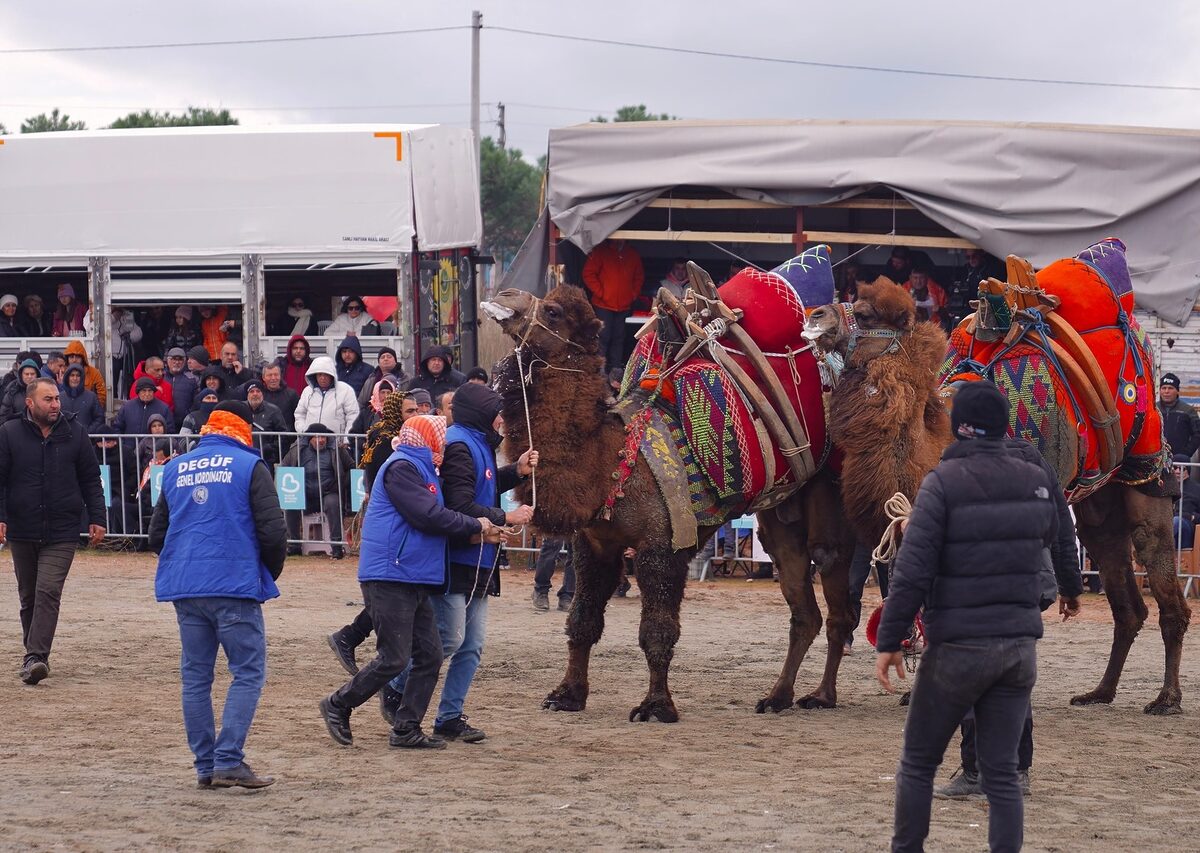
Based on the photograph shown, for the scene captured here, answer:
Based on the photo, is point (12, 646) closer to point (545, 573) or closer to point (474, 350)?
point (545, 573)

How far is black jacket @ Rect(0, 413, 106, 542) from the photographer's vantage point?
9859 millimetres

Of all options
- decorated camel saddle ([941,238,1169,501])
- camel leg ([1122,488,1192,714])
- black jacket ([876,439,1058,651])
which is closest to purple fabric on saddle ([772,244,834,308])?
decorated camel saddle ([941,238,1169,501])

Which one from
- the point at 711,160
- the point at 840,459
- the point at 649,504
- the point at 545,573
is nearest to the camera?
the point at 649,504

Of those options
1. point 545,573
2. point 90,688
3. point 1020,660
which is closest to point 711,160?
point 545,573

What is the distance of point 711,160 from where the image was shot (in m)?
15.5

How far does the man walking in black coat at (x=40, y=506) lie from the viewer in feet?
32.3

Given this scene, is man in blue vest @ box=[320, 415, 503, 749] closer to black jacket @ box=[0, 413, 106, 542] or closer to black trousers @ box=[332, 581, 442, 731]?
black trousers @ box=[332, 581, 442, 731]

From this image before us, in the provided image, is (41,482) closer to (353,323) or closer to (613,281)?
(353,323)

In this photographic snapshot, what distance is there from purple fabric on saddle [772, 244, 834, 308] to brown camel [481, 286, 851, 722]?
1318 mm

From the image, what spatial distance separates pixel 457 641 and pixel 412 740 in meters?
0.55

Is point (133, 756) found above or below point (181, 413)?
below

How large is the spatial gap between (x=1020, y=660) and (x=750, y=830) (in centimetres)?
142

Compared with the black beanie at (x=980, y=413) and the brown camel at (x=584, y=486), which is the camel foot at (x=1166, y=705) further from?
the black beanie at (x=980, y=413)

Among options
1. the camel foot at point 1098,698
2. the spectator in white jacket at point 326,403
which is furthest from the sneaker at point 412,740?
the spectator in white jacket at point 326,403
